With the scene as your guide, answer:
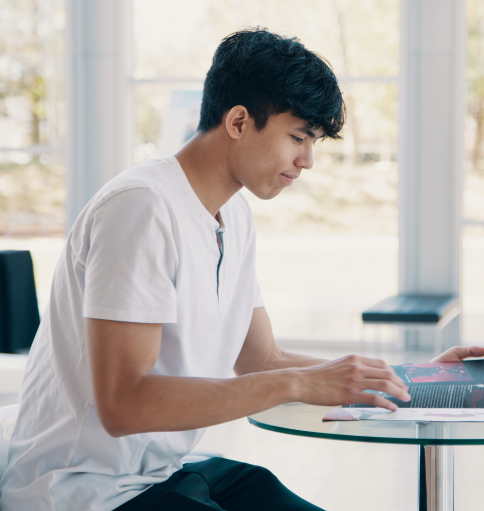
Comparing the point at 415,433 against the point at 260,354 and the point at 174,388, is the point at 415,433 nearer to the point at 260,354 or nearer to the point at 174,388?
the point at 174,388

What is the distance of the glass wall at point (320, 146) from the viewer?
5.61 m

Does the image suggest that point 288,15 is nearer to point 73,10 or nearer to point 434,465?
point 73,10

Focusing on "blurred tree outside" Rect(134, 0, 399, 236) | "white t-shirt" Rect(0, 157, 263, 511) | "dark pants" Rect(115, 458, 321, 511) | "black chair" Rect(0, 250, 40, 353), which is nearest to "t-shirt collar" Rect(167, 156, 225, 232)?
"white t-shirt" Rect(0, 157, 263, 511)

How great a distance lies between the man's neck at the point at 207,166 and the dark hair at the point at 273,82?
0.14ft

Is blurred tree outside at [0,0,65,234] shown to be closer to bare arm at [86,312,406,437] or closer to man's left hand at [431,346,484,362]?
man's left hand at [431,346,484,362]

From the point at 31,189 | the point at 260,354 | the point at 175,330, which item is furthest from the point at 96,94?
the point at 175,330

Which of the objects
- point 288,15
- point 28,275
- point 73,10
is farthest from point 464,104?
point 28,275

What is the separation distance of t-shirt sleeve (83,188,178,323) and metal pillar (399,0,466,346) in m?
4.60

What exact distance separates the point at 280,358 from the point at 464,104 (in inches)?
173

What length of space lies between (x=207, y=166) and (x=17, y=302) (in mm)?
1787

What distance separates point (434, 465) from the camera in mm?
1328

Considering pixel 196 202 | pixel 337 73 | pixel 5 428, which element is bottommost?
pixel 5 428

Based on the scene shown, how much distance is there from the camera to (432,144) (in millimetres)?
5398

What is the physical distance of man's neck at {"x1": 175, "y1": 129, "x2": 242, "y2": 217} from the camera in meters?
1.30
